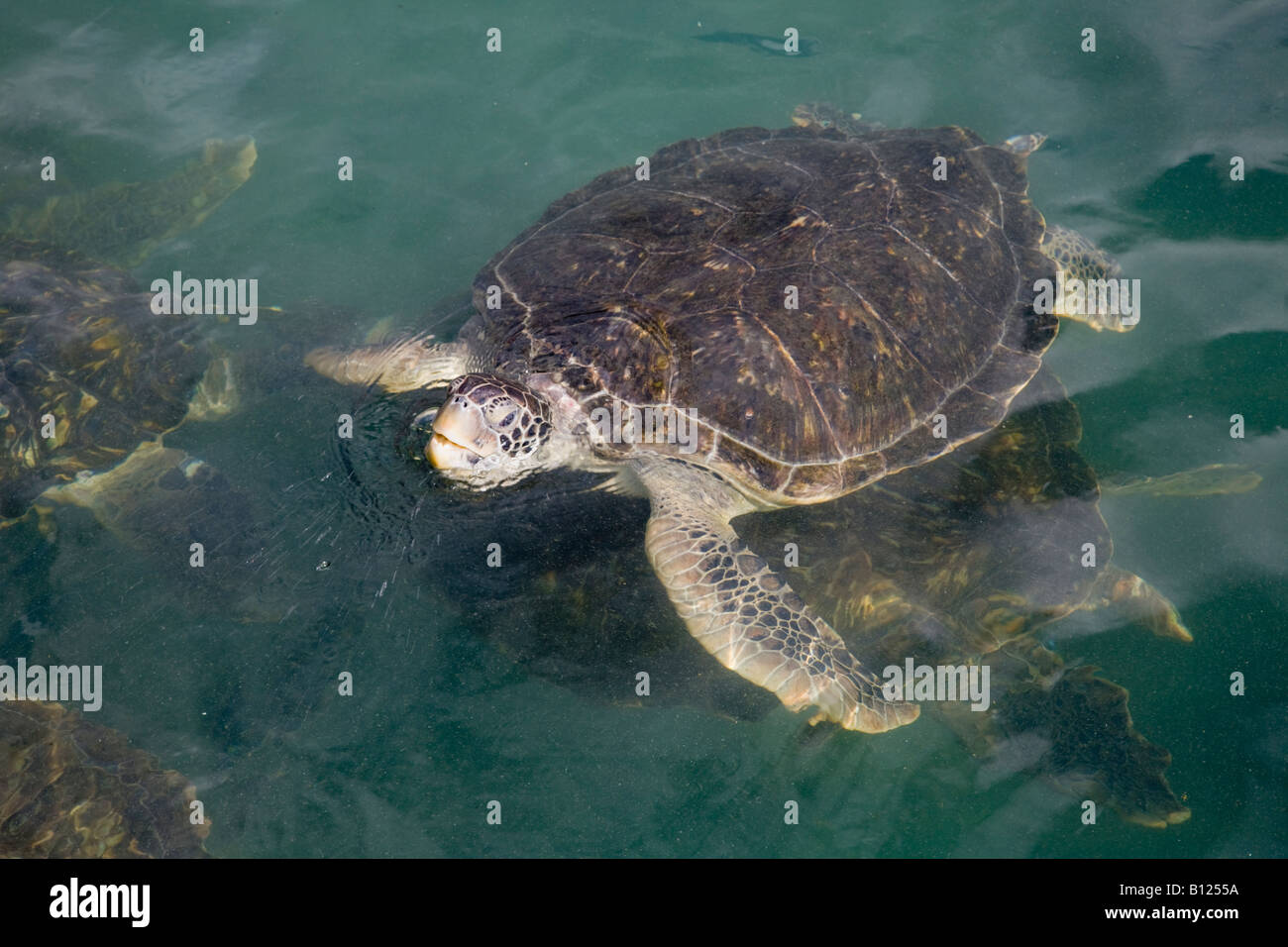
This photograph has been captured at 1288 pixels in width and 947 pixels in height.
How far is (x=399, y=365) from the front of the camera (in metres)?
5.08

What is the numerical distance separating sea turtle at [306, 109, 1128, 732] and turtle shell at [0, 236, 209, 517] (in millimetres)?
1397

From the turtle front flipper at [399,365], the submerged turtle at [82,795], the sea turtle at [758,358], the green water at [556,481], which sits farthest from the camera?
the turtle front flipper at [399,365]

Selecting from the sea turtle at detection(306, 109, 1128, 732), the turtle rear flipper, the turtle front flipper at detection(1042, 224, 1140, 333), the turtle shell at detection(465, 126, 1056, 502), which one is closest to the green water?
the turtle rear flipper

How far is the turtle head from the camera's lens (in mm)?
4156

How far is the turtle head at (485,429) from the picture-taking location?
164 inches

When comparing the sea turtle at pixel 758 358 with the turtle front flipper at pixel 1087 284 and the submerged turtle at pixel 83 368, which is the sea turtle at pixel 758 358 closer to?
the turtle front flipper at pixel 1087 284

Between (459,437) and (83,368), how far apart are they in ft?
8.47

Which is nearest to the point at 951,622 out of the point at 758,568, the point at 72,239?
the point at 758,568

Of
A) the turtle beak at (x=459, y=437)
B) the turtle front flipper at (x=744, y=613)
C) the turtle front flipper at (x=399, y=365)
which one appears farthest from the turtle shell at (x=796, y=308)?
the turtle beak at (x=459, y=437)

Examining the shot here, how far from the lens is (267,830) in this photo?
3.58 meters

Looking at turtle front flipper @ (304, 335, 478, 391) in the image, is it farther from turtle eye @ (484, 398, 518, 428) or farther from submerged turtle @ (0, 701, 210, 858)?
submerged turtle @ (0, 701, 210, 858)

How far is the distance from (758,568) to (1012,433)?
1737 millimetres

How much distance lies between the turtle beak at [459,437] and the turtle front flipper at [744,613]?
3.08 ft

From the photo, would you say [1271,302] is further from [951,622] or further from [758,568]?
[758,568]
